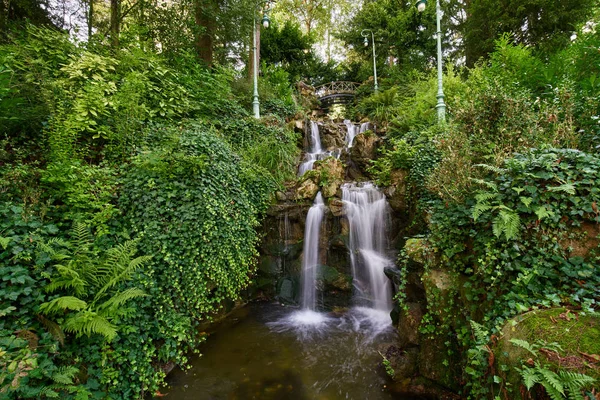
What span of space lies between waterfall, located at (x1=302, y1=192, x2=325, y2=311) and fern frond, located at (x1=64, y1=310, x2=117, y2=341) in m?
4.41

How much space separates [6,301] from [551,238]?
19.2 ft

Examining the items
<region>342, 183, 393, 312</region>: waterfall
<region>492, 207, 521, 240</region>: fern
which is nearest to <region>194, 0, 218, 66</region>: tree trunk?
<region>342, 183, 393, 312</region>: waterfall

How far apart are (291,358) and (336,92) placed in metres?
18.8

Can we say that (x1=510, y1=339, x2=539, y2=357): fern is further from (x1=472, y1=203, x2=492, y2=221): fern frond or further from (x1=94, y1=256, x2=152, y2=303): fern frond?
(x1=94, y1=256, x2=152, y2=303): fern frond

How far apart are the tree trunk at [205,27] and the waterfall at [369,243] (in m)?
6.83

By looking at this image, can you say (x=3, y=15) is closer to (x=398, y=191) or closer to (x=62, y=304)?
(x=62, y=304)

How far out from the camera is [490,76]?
680 cm

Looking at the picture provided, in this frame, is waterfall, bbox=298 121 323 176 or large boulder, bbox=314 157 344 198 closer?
large boulder, bbox=314 157 344 198

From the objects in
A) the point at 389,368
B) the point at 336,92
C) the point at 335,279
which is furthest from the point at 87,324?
the point at 336,92

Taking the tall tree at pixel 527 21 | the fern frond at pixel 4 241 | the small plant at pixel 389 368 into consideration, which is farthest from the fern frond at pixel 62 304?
the tall tree at pixel 527 21

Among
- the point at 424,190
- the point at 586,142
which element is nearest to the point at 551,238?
the point at 586,142

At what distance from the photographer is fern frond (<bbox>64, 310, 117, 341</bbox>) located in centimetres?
290

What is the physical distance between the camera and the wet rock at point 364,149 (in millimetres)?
9648

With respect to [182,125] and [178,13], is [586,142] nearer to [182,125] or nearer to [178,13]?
[182,125]
